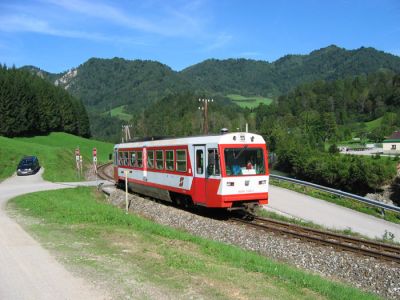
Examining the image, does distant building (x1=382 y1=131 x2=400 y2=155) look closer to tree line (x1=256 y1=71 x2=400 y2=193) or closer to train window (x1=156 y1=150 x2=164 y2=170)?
tree line (x1=256 y1=71 x2=400 y2=193)

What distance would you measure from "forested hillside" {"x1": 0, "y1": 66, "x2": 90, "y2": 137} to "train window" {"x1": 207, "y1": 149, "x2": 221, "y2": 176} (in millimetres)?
65119

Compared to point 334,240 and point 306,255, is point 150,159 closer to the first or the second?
point 334,240

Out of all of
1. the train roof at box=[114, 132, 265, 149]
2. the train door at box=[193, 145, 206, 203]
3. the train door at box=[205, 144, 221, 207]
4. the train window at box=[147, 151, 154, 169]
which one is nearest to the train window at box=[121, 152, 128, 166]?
the train window at box=[147, 151, 154, 169]

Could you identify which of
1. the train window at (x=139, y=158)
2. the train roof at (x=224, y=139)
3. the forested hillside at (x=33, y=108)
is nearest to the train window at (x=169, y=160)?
the train roof at (x=224, y=139)

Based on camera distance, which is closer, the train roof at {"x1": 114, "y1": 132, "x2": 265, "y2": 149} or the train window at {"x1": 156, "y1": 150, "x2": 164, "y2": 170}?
the train roof at {"x1": 114, "y1": 132, "x2": 265, "y2": 149}

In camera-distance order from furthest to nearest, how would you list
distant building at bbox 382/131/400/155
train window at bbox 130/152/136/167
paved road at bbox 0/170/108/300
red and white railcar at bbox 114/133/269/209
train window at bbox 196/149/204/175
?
distant building at bbox 382/131/400/155
train window at bbox 130/152/136/167
train window at bbox 196/149/204/175
red and white railcar at bbox 114/133/269/209
paved road at bbox 0/170/108/300

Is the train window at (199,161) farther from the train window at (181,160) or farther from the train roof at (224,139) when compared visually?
the train window at (181,160)

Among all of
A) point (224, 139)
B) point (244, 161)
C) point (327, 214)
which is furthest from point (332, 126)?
point (224, 139)

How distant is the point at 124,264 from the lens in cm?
898

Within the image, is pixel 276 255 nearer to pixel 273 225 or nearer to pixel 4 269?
pixel 273 225

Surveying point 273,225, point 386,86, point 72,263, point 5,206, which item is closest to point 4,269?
point 72,263

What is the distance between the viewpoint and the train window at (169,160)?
63.0 feet

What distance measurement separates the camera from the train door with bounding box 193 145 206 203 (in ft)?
54.4

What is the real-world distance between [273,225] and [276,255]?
3702mm
